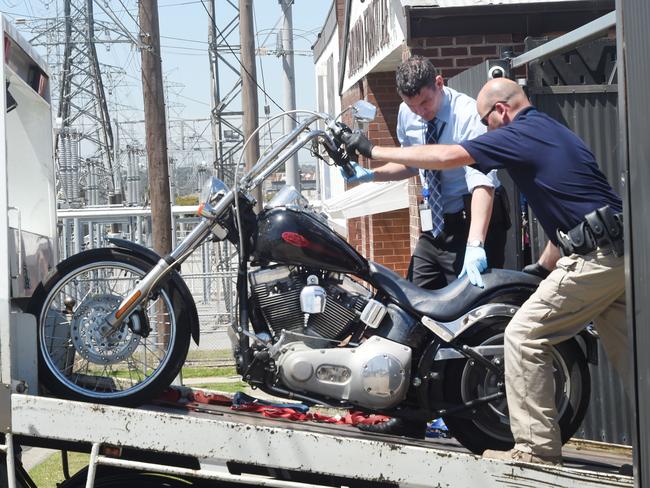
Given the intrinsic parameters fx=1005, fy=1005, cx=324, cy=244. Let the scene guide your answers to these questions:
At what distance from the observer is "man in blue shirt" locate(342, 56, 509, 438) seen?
4902 millimetres

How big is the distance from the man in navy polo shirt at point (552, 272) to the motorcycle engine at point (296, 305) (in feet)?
2.48

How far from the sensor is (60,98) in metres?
27.3

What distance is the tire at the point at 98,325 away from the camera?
15.2 ft

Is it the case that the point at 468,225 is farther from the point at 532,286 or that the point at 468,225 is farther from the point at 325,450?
the point at 325,450

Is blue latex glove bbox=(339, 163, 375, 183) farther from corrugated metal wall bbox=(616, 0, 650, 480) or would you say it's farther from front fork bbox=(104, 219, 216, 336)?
corrugated metal wall bbox=(616, 0, 650, 480)

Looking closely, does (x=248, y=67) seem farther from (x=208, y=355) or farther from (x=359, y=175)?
(x=359, y=175)

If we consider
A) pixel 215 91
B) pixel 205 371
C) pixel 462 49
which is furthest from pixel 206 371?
pixel 215 91

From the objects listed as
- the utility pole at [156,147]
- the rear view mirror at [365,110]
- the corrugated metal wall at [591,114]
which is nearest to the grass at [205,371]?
the utility pole at [156,147]

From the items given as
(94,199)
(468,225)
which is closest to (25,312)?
(468,225)

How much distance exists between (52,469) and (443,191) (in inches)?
161

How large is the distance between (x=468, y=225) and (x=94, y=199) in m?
18.8

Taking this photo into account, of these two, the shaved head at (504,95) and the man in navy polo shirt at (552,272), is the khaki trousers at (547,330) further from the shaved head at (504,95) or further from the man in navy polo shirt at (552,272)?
the shaved head at (504,95)

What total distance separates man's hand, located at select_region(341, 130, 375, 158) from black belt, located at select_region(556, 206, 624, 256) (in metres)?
1.00

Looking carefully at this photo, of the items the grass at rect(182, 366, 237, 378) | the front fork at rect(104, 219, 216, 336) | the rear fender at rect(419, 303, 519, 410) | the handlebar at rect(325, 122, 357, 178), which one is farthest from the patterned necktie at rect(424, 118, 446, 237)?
the grass at rect(182, 366, 237, 378)
